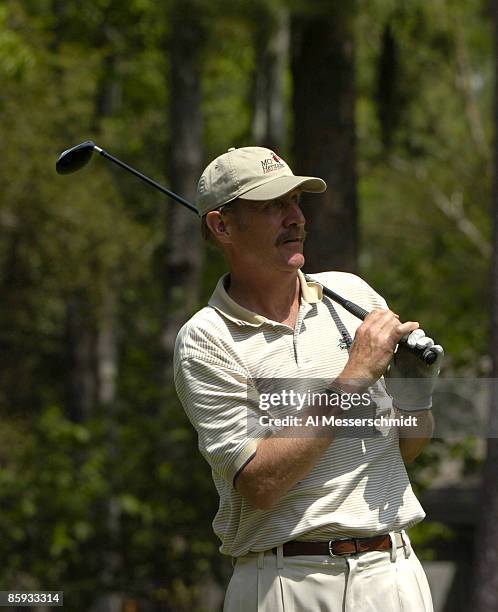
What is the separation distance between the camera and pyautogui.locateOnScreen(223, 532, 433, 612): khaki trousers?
321cm

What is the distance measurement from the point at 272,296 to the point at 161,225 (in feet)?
57.1

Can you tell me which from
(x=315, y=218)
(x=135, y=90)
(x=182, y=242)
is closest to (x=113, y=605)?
(x=182, y=242)

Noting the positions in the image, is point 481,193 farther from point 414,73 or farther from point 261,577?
point 261,577

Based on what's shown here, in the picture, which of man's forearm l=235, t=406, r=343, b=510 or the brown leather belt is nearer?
man's forearm l=235, t=406, r=343, b=510

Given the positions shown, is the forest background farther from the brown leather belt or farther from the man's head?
the brown leather belt

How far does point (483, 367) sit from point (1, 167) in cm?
692

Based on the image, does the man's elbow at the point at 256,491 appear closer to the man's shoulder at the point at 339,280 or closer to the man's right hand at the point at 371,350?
the man's right hand at the point at 371,350

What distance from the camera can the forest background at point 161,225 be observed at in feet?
28.5

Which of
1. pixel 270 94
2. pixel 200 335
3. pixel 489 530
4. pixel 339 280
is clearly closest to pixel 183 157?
pixel 270 94

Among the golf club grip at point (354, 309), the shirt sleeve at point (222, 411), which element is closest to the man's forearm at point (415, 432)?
the golf club grip at point (354, 309)

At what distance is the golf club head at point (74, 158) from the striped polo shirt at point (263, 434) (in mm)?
800

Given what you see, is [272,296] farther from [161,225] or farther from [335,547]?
[161,225]

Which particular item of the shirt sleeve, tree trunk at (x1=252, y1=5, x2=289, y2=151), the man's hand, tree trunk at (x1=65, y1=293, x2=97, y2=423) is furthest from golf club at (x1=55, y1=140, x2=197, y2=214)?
tree trunk at (x1=65, y1=293, x2=97, y2=423)

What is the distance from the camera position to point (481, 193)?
54.6 ft
